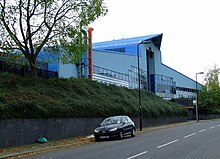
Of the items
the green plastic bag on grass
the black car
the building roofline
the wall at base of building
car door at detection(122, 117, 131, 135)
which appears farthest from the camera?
the building roofline

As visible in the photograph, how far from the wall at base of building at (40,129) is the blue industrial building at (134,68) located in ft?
49.6

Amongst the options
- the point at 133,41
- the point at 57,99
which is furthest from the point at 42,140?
the point at 133,41

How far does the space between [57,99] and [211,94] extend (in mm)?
58989

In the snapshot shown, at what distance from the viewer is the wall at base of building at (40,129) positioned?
17750mm

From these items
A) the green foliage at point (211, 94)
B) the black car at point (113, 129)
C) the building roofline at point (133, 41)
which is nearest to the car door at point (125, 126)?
the black car at point (113, 129)

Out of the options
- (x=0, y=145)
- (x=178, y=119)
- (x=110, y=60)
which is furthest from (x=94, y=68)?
(x=0, y=145)

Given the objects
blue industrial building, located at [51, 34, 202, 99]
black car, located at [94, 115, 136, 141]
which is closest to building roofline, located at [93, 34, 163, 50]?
blue industrial building, located at [51, 34, 202, 99]

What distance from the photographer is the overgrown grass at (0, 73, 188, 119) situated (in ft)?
63.9

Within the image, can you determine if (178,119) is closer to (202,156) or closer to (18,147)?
(18,147)

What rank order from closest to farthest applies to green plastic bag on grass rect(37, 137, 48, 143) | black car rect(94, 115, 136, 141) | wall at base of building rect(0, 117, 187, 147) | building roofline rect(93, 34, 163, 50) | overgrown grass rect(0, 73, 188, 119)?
wall at base of building rect(0, 117, 187, 147) → overgrown grass rect(0, 73, 188, 119) → green plastic bag on grass rect(37, 137, 48, 143) → black car rect(94, 115, 136, 141) → building roofline rect(93, 34, 163, 50)

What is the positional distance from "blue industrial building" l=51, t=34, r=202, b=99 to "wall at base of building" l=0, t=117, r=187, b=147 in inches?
595

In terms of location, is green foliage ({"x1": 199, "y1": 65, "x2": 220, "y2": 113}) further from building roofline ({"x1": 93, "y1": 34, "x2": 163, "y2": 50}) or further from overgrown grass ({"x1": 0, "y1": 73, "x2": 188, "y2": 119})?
overgrown grass ({"x1": 0, "y1": 73, "x2": 188, "y2": 119})

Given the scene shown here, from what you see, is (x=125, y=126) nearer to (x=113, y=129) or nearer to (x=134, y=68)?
(x=113, y=129)

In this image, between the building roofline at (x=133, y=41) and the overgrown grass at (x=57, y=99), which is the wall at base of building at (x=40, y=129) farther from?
the building roofline at (x=133, y=41)
